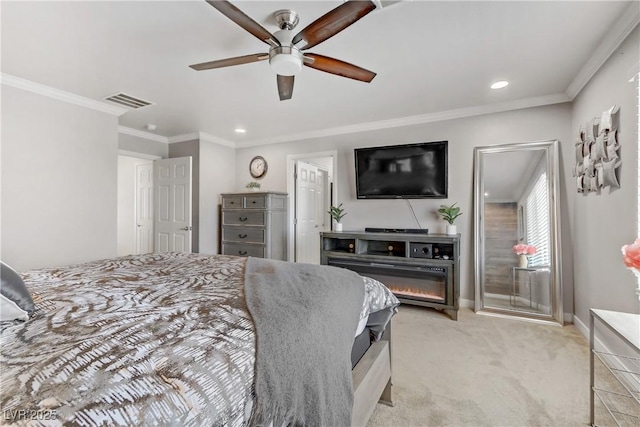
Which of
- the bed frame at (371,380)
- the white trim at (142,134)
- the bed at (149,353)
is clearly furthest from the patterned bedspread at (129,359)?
the white trim at (142,134)

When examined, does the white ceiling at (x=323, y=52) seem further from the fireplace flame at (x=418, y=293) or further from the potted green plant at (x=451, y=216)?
the fireplace flame at (x=418, y=293)

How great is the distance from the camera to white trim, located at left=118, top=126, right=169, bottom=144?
427cm

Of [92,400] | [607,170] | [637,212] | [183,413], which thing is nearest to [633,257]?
[637,212]

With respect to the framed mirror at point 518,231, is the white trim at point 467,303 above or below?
below

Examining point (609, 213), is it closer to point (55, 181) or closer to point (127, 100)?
point (127, 100)

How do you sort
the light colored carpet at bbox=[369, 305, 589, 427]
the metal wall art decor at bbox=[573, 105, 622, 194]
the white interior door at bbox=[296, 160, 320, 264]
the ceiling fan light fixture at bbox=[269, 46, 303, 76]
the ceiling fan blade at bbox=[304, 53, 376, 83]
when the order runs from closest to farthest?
the light colored carpet at bbox=[369, 305, 589, 427] → the ceiling fan light fixture at bbox=[269, 46, 303, 76] → the ceiling fan blade at bbox=[304, 53, 376, 83] → the metal wall art decor at bbox=[573, 105, 622, 194] → the white interior door at bbox=[296, 160, 320, 264]

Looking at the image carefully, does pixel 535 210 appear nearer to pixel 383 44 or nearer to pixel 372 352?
pixel 383 44

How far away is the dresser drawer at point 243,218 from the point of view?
166 inches

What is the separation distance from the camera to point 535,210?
125 inches

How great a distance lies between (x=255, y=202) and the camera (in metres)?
4.27

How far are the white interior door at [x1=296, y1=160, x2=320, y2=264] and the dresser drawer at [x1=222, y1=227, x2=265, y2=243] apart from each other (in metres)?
0.72

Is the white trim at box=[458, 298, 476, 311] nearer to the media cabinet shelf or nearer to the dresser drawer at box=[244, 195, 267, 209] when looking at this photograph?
the media cabinet shelf

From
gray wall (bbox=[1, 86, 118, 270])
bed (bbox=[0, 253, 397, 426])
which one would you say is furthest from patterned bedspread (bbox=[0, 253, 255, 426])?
gray wall (bbox=[1, 86, 118, 270])

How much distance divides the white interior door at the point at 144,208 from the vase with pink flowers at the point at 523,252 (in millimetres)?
5196
